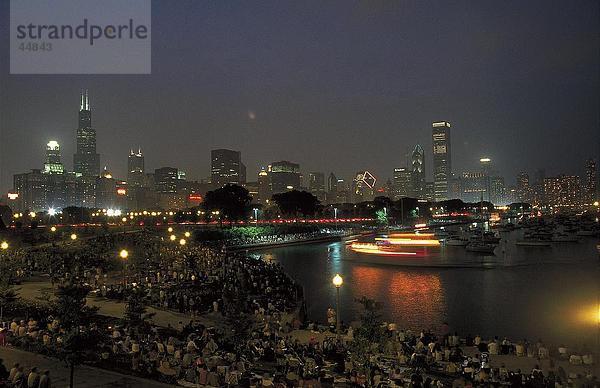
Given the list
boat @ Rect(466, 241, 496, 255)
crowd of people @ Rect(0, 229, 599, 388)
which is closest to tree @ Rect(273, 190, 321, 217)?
boat @ Rect(466, 241, 496, 255)

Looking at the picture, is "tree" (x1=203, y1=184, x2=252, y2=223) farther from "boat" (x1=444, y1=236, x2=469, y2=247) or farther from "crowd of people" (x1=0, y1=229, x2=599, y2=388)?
"crowd of people" (x1=0, y1=229, x2=599, y2=388)

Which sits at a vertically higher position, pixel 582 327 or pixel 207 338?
pixel 207 338

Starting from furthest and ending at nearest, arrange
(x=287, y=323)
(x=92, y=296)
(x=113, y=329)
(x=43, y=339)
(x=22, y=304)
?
(x=92, y=296)
(x=22, y=304)
(x=287, y=323)
(x=113, y=329)
(x=43, y=339)

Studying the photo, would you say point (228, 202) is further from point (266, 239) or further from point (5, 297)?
point (5, 297)

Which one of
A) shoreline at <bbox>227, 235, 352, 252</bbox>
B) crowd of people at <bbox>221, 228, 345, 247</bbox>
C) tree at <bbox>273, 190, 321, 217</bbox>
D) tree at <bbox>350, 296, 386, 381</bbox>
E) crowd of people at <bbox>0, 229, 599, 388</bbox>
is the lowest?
shoreline at <bbox>227, 235, 352, 252</bbox>

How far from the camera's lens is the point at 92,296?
94.7 ft

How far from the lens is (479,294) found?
120 feet

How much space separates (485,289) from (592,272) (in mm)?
16104

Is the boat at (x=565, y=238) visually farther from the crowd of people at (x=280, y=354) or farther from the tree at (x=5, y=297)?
the tree at (x=5, y=297)

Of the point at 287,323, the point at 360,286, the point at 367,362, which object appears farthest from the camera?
the point at 360,286

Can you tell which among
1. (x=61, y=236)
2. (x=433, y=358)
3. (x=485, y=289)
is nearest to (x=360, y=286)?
(x=485, y=289)

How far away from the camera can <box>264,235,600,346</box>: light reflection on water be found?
26708 millimetres

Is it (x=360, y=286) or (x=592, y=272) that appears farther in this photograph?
(x=592, y=272)

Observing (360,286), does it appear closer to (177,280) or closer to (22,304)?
(177,280)
